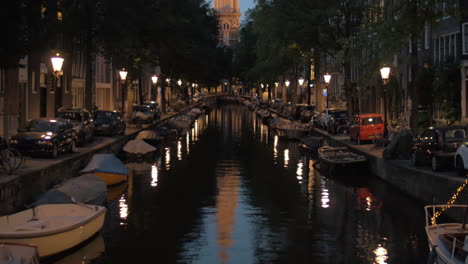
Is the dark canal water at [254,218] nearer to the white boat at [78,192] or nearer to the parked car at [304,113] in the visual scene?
the white boat at [78,192]

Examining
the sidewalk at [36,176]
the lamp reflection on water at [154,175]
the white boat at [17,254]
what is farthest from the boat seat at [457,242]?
the lamp reflection on water at [154,175]

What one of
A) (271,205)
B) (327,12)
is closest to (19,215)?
(271,205)

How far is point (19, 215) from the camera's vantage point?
18344mm

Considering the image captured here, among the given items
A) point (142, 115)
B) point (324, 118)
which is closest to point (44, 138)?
point (324, 118)

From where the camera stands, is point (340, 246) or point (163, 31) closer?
point (340, 246)

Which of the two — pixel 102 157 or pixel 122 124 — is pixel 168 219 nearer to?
pixel 102 157

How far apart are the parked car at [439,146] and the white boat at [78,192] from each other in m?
10.3

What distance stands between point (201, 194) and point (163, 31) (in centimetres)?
3733

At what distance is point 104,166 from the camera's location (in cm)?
2948

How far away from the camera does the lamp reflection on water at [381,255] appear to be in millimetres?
17406

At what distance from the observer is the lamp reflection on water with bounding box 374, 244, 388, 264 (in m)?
17.4

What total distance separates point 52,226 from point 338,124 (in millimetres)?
36079

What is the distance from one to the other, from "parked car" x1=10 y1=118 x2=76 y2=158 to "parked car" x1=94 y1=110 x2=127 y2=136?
11.9 meters

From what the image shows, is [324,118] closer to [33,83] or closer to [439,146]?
[33,83]
